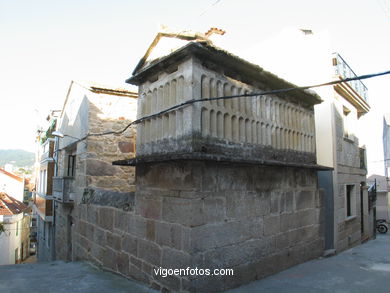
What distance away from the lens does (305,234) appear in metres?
5.08

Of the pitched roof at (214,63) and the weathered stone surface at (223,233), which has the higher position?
the pitched roof at (214,63)

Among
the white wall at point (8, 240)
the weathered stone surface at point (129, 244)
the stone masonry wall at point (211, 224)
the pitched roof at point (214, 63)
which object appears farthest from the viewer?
the white wall at point (8, 240)

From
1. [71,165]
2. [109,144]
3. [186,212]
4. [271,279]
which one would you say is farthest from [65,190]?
[271,279]

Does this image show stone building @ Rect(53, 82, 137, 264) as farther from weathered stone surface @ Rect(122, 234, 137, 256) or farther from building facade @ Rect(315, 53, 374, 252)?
building facade @ Rect(315, 53, 374, 252)

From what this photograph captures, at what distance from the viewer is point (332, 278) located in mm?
4293

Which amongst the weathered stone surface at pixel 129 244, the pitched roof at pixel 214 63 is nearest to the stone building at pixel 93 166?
the weathered stone surface at pixel 129 244

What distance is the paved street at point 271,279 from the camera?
3850 millimetres

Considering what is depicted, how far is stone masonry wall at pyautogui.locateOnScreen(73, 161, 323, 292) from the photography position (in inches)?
132

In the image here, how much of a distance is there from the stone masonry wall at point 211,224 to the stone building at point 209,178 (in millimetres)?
13

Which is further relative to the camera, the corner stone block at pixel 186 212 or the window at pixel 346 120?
the window at pixel 346 120

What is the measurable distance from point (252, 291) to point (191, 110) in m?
2.39

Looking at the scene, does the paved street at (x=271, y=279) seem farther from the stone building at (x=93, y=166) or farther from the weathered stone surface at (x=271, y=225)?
the stone building at (x=93, y=166)

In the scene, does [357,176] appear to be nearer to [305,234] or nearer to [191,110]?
[305,234]

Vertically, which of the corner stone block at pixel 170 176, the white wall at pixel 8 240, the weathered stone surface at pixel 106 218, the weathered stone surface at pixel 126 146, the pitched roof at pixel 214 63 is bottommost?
the white wall at pixel 8 240
